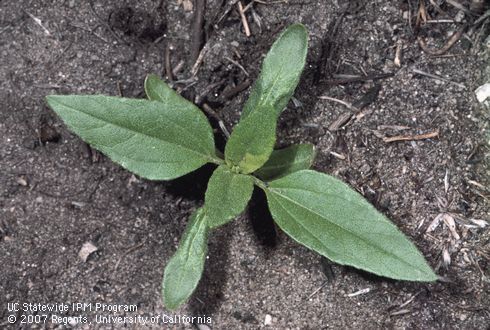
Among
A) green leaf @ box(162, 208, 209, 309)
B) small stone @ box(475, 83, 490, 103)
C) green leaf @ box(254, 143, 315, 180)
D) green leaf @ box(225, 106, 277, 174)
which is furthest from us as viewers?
small stone @ box(475, 83, 490, 103)

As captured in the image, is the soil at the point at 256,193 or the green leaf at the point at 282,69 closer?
the green leaf at the point at 282,69

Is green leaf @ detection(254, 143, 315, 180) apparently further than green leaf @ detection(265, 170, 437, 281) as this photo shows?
Yes

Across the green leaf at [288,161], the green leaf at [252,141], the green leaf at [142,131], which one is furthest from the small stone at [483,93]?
the green leaf at [142,131]

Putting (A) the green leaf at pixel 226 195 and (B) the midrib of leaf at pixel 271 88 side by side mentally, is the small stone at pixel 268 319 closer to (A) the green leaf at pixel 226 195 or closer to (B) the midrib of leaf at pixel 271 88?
(A) the green leaf at pixel 226 195

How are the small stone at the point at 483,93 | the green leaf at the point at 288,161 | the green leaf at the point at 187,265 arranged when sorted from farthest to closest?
the small stone at the point at 483,93, the green leaf at the point at 288,161, the green leaf at the point at 187,265

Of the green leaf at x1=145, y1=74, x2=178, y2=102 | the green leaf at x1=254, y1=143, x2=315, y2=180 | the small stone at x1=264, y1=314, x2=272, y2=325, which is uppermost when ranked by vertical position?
the green leaf at x1=145, y1=74, x2=178, y2=102

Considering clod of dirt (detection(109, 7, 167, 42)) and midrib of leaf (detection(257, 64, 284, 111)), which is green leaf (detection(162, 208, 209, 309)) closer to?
midrib of leaf (detection(257, 64, 284, 111))

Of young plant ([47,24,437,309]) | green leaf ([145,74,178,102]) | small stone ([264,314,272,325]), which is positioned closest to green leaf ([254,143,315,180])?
young plant ([47,24,437,309])

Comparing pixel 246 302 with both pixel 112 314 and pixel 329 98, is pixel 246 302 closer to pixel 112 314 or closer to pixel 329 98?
pixel 112 314
